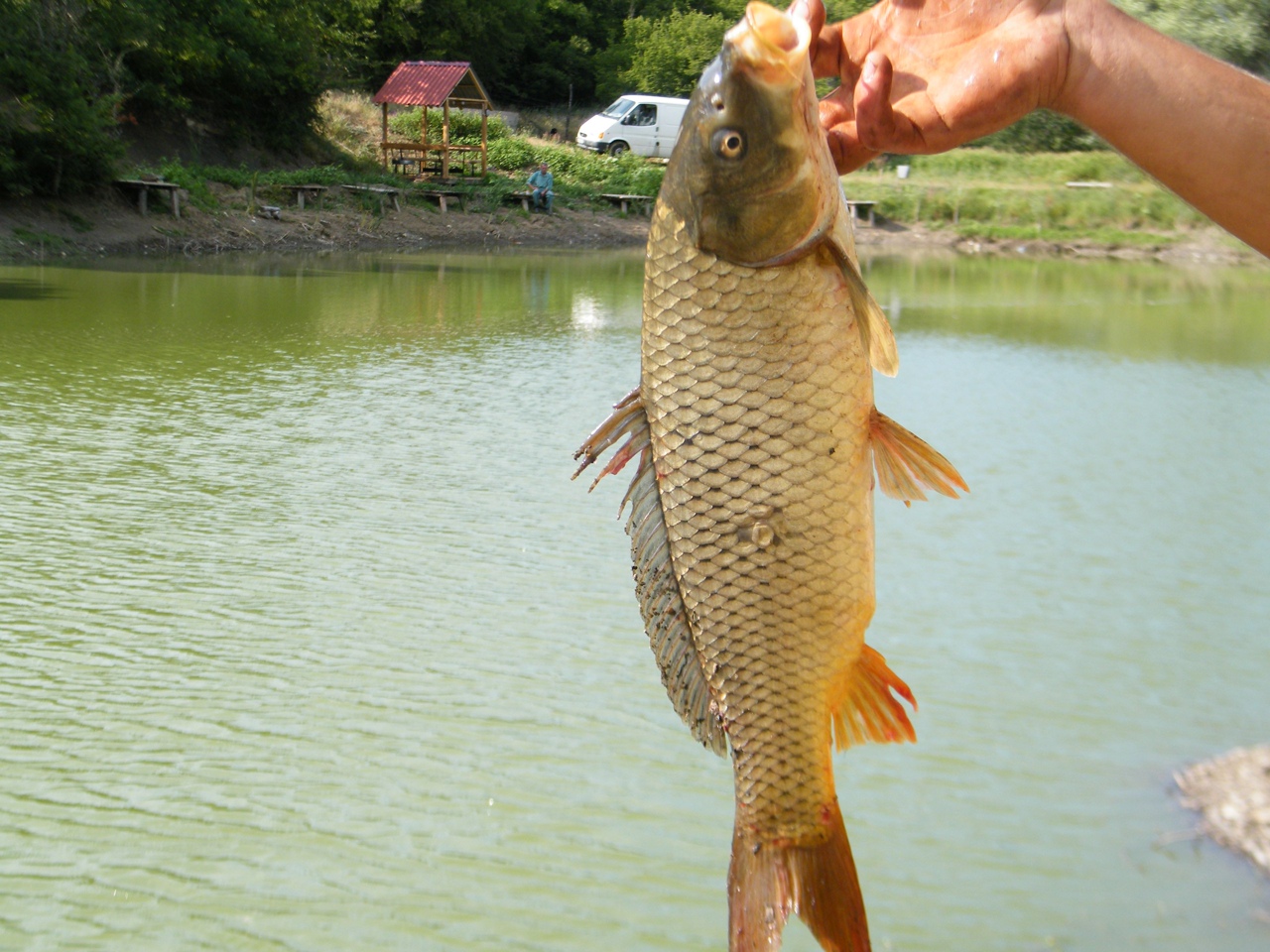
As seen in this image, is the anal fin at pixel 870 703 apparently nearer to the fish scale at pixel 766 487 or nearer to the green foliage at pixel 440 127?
the fish scale at pixel 766 487

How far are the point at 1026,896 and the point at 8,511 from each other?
5869 millimetres

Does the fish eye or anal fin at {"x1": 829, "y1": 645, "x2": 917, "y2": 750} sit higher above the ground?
the fish eye

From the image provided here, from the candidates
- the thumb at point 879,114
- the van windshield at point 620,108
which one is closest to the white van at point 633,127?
the van windshield at point 620,108

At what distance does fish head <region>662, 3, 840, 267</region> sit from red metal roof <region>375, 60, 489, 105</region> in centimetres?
2897

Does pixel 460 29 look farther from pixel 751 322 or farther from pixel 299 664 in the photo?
pixel 751 322

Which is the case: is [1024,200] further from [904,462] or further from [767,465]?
[767,465]

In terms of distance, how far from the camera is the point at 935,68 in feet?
6.31

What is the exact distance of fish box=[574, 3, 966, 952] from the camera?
65.4 inches

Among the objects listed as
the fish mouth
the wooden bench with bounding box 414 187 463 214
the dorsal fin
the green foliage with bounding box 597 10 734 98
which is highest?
the green foliage with bounding box 597 10 734 98

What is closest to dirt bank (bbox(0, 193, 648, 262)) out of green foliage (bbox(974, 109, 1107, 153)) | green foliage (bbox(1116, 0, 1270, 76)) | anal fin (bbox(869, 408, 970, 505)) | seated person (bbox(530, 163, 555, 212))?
seated person (bbox(530, 163, 555, 212))

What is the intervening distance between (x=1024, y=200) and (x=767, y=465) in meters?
35.1

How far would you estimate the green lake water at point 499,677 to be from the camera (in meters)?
4.03

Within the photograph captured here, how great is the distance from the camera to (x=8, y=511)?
7238mm

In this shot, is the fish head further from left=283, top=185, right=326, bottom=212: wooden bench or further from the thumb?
left=283, top=185, right=326, bottom=212: wooden bench
